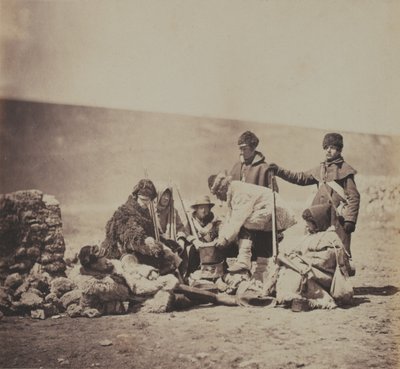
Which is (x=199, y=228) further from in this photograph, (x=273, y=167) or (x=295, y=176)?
(x=295, y=176)

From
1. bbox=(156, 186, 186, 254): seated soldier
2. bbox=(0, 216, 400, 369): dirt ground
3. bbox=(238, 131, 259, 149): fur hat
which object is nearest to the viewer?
bbox=(0, 216, 400, 369): dirt ground

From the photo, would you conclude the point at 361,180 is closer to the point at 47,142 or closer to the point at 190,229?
the point at 190,229

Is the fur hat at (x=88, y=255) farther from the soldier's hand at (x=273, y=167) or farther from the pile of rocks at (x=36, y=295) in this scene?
the soldier's hand at (x=273, y=167)

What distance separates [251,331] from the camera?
19.9 feet

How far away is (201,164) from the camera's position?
7.00 meters

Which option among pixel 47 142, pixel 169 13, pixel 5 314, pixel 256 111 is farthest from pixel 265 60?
pixel 5 314

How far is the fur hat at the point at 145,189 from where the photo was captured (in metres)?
6.80

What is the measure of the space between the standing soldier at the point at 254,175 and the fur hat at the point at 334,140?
66 cm

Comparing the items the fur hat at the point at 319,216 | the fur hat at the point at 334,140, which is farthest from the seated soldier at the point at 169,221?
the fur hat at the point at 334,140

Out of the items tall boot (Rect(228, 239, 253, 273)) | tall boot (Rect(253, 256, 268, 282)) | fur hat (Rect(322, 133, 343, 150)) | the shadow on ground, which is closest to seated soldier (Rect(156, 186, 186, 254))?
tall boot (Rect(228, 239, 253, 273))

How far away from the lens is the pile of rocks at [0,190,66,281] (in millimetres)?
6535

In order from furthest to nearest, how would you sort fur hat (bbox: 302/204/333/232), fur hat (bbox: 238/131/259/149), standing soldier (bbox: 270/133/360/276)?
1. fur hat (bbox: 238/131/259/149)
2. standing soldier (bbox: 270/133/360/276)
3. fur hat (bbox: 302/204/333/232)

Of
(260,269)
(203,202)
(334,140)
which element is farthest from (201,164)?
(334,140)

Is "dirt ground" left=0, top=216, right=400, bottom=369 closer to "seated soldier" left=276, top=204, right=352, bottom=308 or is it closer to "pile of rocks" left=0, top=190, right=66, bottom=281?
"seated soldier" left=276, top=204, right=352, bottom=308
